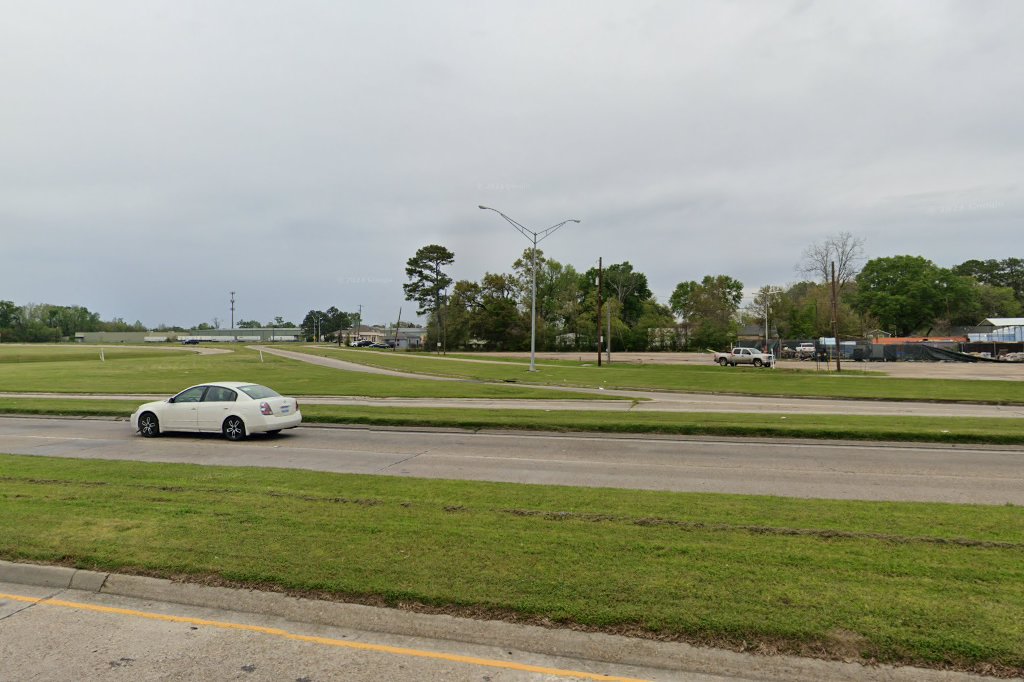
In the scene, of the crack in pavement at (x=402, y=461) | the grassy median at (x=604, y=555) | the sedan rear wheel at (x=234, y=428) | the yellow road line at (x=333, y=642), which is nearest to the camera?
the yellow road line at (x=333, y=642)

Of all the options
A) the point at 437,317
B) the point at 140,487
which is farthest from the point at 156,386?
the point at 437,317

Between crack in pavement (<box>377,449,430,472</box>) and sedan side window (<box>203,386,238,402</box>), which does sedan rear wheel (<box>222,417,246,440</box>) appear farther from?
crack in pavement (<box>377,449,430,472</box>)

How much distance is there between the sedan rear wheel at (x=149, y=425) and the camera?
1569 cm

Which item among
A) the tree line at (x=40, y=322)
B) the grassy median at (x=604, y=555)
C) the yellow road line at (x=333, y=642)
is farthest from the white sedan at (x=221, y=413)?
the tree line at (x=40, y=322)

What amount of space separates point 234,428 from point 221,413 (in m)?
0.51

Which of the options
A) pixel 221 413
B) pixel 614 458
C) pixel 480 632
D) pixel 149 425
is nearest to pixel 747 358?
pixel 614 458

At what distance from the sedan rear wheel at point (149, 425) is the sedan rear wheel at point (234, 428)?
79.9 inches

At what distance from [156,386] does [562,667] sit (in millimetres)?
33713

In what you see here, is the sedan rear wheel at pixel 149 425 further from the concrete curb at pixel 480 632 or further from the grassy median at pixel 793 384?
the grassy median at pixel 793 384

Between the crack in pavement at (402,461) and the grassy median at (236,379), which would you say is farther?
the grassy median at (236,379)

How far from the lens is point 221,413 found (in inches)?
596

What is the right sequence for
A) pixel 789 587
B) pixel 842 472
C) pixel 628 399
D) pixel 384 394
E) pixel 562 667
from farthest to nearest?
pixel 384 394, pixel 628 399, pixel 842 472, pixel 789 587, pixel 562 667

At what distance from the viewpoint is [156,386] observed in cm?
3216

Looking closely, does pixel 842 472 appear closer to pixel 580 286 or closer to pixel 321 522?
pixel 321 522
